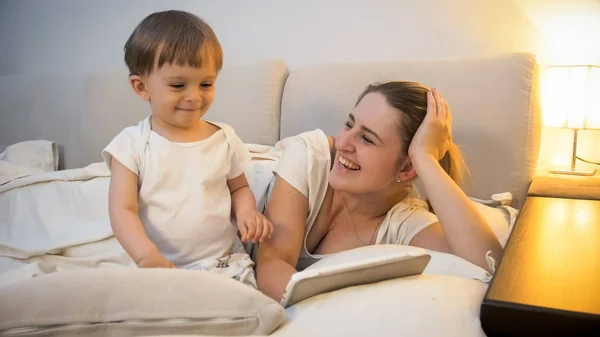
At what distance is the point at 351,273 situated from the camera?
2.79ft

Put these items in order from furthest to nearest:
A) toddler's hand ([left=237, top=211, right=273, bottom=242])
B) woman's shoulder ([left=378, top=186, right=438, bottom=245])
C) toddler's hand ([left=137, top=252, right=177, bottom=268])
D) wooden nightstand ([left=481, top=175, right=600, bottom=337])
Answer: woman's shoulder ([left=378, top=186, right=438, bottom=245]) → toddler's hand ([left=237, top=211, right=273, bottom=242]) → toddler's hand ([left=137, top=252, right=177, bottom=268]) → wooden nightstand ([left=481, top=175, right=600, bottom=337])

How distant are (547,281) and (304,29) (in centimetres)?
183

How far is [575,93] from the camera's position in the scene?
6.11 ft

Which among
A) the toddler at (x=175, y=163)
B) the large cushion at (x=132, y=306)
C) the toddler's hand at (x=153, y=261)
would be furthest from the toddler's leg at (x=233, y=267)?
the large cushion at (x=132, y=306)

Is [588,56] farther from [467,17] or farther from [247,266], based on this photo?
[247,266]

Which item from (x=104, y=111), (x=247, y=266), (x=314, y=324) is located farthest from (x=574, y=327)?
(x=104, y=111)

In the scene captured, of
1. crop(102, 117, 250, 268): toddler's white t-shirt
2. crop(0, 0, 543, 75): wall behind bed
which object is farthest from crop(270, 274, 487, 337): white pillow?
crop(0, 0, 543, 75): wall behind bed

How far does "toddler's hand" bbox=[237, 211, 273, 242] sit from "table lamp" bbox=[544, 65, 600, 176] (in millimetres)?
1165

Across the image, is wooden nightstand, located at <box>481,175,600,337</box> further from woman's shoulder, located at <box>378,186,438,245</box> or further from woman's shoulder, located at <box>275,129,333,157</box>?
woman's shoulder, located at <box>275,129,333,157</box>

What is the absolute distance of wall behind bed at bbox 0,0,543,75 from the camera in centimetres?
207

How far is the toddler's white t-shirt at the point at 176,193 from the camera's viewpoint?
1214mm

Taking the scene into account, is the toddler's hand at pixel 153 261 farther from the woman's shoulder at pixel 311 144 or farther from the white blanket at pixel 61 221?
the woman's shoulder at pixel 311 144

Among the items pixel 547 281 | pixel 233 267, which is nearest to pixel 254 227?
pixel 233 267

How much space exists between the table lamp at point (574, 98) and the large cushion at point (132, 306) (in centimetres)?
151
